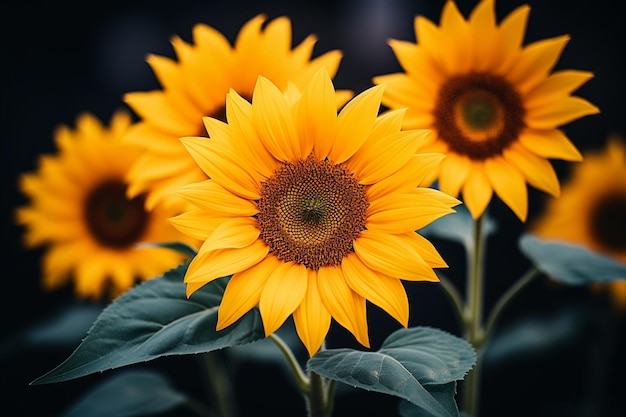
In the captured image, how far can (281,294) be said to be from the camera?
540 millimetres

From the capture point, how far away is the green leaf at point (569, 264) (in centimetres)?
76

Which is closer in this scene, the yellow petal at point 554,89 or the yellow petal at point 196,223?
the yellow petal at point 196,223

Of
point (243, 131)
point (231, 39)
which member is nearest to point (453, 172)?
point (243, 131)

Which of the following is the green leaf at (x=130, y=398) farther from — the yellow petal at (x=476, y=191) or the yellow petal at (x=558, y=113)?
the yellow petal at (x=558, y=113)

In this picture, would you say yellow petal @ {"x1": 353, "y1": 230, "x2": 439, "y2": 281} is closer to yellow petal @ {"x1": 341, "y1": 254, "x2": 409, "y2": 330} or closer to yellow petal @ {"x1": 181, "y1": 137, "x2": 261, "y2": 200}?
yellow petal @ {"x1": 341, "y1": 254, "x2": 409, "y2": 330}

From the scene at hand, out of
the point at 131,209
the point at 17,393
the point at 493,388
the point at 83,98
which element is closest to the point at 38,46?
the point at 83,98

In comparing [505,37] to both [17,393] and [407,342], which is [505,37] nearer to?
[407,342]

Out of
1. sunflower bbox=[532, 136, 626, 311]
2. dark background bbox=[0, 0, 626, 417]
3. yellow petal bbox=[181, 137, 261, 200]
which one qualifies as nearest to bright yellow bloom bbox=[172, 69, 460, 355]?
yellow petal bbox=[181, 137, 261, 200]

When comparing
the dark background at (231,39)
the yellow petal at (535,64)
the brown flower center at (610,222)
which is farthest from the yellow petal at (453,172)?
the dark background at (231,39)

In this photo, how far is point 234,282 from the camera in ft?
1.78

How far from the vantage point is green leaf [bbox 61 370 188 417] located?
2.65 ft

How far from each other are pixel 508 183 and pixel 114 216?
70 cm

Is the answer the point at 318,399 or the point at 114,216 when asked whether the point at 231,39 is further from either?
the point at 318,399

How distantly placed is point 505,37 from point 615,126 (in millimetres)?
960
